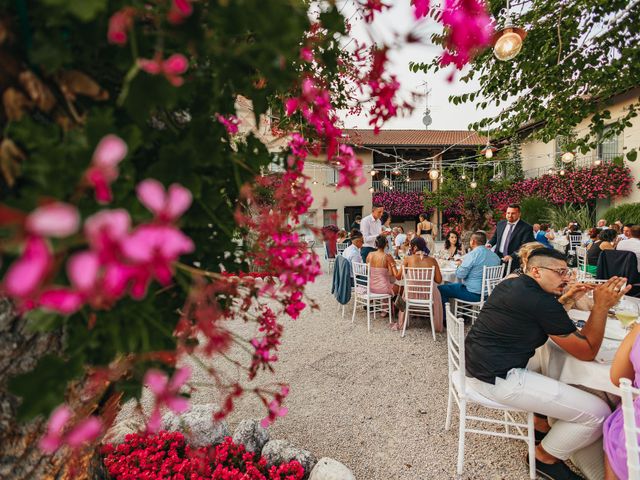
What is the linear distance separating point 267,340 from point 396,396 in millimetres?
2885

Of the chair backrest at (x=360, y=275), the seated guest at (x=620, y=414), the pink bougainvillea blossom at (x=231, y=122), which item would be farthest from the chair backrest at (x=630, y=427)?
the chair backrest at (x=360, y=275)

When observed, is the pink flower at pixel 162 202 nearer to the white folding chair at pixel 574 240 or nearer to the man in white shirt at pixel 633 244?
the man in white shirt at pixel 633 244

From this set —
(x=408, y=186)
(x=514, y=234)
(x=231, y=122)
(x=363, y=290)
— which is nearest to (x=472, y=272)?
(x=363, y=290)

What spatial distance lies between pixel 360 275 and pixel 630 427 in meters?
4.31

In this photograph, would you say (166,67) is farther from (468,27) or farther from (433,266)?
(433,266)

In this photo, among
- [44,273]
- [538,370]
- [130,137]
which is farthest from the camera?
[538,370]

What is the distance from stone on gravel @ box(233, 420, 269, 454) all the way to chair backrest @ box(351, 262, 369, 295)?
3.30 metres

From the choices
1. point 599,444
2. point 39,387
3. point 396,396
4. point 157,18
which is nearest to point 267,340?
point 39,387

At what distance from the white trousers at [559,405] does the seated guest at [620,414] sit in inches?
5.1

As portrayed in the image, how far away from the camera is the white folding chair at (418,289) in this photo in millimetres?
4816

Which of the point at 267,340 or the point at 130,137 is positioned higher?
the point at 130,137

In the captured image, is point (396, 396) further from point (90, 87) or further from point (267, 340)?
point (90, 87)

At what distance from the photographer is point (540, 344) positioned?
A: 2211mm

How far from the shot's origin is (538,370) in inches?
104
